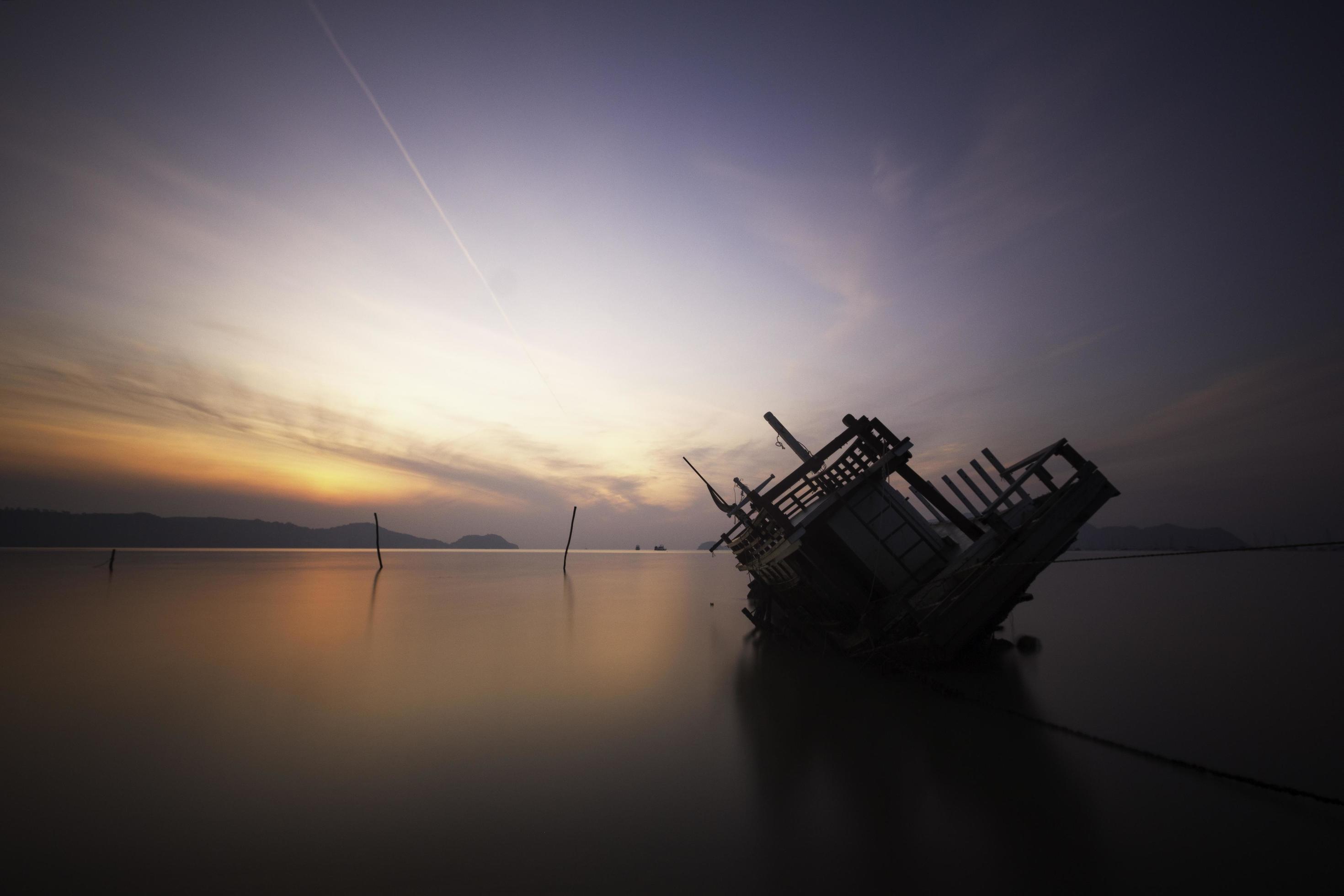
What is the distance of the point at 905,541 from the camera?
12.3 m

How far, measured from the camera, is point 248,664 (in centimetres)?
1280

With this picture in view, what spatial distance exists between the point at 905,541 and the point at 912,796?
7085 millimetres

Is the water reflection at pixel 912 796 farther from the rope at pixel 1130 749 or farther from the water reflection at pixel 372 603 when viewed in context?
the water reflection at pixel 372 603

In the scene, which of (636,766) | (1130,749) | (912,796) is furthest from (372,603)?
(1130,749)

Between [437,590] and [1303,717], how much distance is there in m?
39.3

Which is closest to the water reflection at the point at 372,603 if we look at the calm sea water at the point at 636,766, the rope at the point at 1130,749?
the calm sea water at the point at 636,766

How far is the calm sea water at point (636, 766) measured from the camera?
183 inches

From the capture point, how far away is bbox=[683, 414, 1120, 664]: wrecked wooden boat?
1068cm

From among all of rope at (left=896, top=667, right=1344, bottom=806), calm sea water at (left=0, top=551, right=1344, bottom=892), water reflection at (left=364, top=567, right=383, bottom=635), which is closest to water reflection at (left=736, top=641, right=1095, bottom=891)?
calm sea water at (left=0, top=551, right=1344, bottom=892)

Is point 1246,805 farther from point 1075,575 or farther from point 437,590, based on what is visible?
point 1075,575

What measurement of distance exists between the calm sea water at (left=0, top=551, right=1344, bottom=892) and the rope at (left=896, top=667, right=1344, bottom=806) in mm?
236

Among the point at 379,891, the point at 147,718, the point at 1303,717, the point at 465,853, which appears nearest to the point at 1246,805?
the point at 1303,717

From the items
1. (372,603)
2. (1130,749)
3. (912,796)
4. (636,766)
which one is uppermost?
(372,603)

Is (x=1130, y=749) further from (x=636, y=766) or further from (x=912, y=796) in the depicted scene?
(x=636, y=766)
